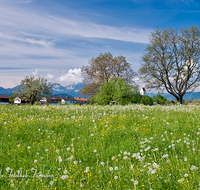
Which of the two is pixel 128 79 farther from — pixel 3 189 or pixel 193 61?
pixel 3 189

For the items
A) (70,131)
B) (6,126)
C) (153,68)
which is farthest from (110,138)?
(153,68)

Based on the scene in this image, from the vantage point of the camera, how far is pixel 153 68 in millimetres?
35375

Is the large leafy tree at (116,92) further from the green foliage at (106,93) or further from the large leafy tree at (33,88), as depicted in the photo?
the large leafy tree at (33,88)

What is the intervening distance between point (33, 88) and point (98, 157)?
187 ft

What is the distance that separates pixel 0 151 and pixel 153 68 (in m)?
34.0

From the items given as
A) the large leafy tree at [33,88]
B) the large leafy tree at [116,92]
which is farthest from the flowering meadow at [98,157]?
the large leafy tree at [33,88]

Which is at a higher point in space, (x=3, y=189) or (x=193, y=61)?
(x=193, y=61)

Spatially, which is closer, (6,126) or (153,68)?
(6,126)

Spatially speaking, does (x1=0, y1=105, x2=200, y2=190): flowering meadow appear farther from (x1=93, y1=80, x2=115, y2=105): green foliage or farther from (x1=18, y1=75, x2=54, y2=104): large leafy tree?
(x1=18, y1=75, x2=54, y2=104): large leafy tree

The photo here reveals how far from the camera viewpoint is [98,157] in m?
5.00

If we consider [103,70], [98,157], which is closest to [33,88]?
[103,70]

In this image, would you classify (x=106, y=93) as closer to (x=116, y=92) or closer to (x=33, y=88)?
(x=116, y=92)

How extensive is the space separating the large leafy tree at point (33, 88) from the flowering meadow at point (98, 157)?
5232 cm

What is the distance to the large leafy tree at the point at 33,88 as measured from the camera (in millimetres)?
57375
